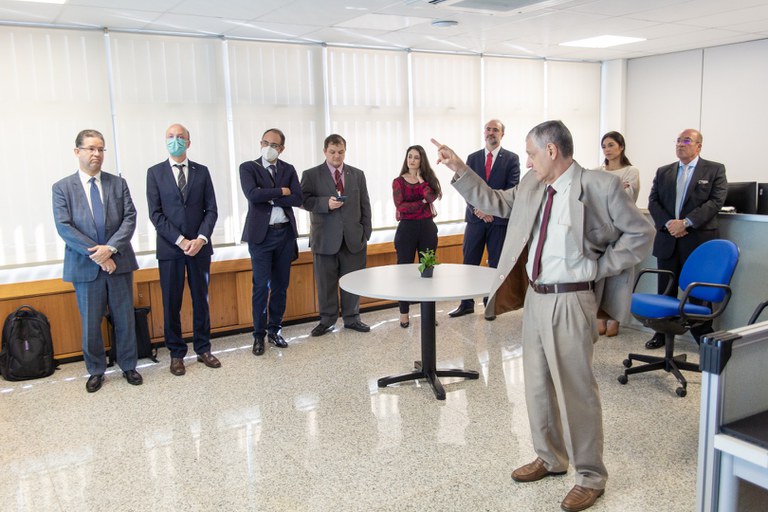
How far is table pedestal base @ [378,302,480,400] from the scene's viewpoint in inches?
168

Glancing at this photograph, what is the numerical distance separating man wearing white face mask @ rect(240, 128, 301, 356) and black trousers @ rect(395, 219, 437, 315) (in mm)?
996

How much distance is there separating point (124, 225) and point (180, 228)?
15.5 inches

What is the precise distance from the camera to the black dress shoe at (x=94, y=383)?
442cm

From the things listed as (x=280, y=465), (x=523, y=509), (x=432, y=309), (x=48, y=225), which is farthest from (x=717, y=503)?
(x=48, y=225)

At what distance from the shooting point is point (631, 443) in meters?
3.44

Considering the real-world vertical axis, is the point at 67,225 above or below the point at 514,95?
below

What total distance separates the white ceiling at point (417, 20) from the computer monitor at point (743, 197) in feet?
4.93

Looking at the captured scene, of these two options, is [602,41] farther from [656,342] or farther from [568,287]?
[568,287]

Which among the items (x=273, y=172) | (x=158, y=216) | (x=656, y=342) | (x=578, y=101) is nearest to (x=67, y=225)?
(x=158, y=216)

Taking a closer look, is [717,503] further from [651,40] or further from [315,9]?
[651,40]

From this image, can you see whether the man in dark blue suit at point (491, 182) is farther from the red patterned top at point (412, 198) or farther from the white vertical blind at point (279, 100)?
the white vertical blind at point (279, 100)

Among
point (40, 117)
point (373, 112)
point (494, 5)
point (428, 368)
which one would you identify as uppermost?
point (494, 5)

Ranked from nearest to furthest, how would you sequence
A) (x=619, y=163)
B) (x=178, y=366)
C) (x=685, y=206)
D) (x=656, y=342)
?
(x=178, y=366) → (x=685, y=206) → (x=656, y=342) → (x=619, y=163)

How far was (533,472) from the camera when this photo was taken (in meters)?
3.06
